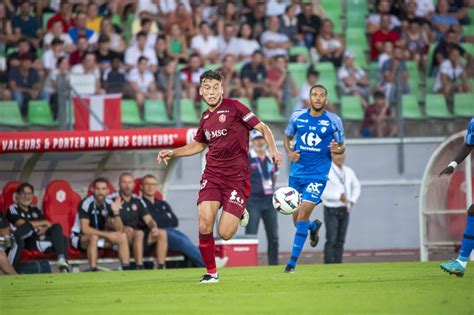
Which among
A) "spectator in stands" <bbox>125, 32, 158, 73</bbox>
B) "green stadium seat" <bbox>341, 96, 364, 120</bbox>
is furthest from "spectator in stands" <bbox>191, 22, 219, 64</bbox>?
"green stadium seat" <bbox>341, 96, 364, 120</bbox>

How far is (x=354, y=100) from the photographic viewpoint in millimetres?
22156

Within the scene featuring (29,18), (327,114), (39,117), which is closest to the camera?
(327,114)

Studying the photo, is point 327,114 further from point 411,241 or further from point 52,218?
point 411,241

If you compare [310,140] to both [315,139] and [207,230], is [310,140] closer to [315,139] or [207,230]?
[315,139]

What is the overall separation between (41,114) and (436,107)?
7908 mm

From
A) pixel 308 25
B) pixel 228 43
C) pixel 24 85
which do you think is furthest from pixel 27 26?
pixel 308 25

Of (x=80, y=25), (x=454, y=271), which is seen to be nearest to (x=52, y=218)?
(x=80, y=25)

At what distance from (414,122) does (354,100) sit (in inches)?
51.0

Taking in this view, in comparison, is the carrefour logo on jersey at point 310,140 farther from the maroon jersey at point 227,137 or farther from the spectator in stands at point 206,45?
the spectator in stands at point 206,45

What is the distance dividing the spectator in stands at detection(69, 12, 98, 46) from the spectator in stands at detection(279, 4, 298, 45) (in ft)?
13.4

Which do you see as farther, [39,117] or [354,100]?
[354,100]

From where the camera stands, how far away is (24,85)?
68.3 ft

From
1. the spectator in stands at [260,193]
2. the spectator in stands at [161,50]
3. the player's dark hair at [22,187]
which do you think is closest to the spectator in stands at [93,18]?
the spectator in stands at [161,50]

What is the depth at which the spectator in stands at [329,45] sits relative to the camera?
2341 centimetres
